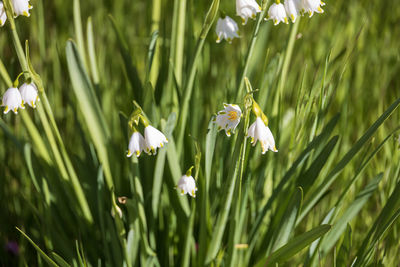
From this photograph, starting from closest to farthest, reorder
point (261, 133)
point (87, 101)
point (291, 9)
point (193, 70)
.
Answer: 1. point (261, 133)
2. point (291, 9)
3. point (193, 70)
4. point (87, 101)

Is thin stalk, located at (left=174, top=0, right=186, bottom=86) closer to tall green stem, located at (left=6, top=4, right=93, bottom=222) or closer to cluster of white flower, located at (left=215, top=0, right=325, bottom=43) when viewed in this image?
cluster of white flower, located at (left=215, top=0, right=325, bottom=43)

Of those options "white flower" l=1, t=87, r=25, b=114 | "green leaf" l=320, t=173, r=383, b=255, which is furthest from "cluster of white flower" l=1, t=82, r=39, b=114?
"green leaf" l=320, t=173, r=383, b=255

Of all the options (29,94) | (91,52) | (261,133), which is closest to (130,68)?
(91,52)

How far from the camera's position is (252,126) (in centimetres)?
114

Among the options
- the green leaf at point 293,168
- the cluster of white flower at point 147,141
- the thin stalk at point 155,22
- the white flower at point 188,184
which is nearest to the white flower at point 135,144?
the cluster of white flower at point 147,141

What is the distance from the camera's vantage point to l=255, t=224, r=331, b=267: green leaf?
3.72ft

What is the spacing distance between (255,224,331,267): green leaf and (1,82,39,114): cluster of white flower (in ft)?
2.61

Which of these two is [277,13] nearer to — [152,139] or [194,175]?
[152,139]

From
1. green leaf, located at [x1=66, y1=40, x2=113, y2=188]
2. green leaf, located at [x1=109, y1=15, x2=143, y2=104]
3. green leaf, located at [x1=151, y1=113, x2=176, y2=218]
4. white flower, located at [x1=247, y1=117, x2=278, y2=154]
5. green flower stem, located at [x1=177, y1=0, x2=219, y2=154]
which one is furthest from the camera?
green leaf, located at [x1=109, y1=15, x2=143, y2=104]

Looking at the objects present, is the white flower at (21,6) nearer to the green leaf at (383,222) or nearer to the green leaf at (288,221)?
the green leaf at (288,221)

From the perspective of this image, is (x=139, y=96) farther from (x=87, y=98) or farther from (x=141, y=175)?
(x=141, y=175)

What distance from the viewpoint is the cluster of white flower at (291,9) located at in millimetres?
1246

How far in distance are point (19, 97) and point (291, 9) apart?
789 mm

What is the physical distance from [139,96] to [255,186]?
58cm
